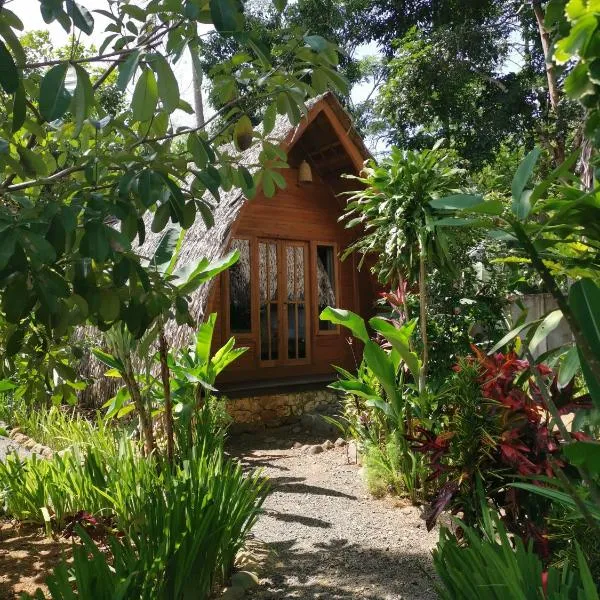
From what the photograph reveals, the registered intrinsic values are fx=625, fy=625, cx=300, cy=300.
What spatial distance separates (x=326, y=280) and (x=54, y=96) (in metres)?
8.51

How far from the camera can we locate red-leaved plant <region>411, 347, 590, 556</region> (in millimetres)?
2896

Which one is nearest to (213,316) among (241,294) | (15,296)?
(241,294)

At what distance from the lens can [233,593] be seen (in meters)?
3.20

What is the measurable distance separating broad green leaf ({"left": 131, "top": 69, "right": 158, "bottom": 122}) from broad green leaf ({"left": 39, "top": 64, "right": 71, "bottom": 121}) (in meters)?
0.18

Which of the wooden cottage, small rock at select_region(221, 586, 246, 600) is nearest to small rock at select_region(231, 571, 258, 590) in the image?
small rock at select_region(221, 586, 246, 600)

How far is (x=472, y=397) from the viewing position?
3102mm

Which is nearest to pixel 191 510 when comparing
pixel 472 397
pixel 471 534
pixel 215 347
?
pixel 471 534

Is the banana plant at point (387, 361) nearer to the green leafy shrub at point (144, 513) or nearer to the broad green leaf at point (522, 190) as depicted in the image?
the green leafy shrub at point (144, 513)

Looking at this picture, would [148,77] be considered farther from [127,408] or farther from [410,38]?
[410,38]

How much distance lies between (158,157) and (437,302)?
521 centimetres

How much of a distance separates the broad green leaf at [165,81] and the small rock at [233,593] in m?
2.48

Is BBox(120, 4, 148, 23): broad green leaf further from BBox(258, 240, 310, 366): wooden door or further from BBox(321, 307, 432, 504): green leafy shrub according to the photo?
BBox(258, 240, 310, 366): wooden door

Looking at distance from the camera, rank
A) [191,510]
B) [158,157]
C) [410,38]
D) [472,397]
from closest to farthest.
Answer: [158,157] < [191,510] < [472,397] < [410,38]

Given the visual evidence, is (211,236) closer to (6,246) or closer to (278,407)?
(278,407)
